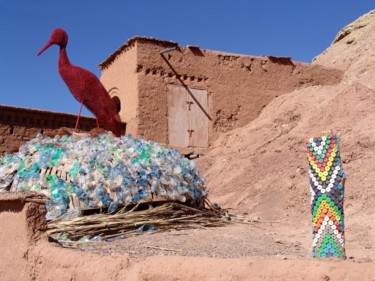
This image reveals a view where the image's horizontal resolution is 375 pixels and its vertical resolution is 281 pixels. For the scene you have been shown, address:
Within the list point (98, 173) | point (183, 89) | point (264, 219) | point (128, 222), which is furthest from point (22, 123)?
point (128, 222)

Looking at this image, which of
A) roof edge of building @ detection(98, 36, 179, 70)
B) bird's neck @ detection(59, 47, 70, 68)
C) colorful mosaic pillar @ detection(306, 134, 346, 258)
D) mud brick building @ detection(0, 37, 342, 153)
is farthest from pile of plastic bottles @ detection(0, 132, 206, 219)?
roof edge of building @ detection(98, 36, 179, 70)

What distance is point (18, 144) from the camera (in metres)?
11.4

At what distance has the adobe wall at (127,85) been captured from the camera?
517 inches

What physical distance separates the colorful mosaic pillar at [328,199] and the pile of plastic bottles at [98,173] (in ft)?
9.29

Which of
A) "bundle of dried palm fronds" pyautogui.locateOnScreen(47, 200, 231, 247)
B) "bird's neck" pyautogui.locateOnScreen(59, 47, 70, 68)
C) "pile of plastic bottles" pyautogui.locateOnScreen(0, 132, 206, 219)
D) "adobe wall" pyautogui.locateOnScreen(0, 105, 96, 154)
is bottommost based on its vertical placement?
"bundle of dried palm fronds" pyautogui.locateOnScreen(47, 200, 231, 247)

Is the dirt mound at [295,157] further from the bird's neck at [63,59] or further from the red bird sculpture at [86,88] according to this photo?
the bird's neck at [63,59]

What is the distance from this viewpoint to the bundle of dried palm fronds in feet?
17.6

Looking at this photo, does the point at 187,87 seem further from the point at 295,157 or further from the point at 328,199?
the point at 328,199

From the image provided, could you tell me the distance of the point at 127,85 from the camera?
13.6 meters

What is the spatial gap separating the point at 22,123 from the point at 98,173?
6.07 meters

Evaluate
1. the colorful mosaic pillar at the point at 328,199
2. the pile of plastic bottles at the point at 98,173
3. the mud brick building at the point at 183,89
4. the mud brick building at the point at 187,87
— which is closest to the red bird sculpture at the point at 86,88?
A: the mud brick building at the point at 183,89

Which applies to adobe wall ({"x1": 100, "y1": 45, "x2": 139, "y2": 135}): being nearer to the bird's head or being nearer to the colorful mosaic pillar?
the bird's head

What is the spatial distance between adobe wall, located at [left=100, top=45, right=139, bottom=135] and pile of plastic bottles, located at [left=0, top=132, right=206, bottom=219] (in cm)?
604

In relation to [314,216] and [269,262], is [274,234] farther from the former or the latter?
[269,262]
